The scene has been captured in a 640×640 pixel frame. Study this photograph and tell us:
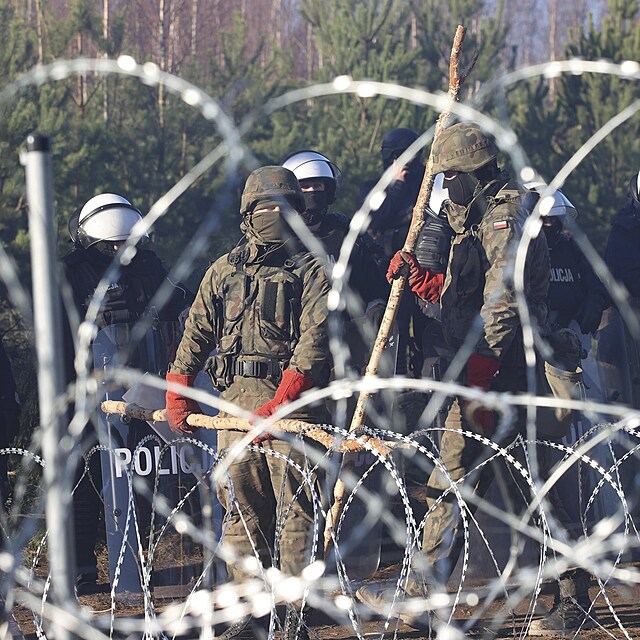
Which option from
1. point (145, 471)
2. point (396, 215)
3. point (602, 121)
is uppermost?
point (602, 121)

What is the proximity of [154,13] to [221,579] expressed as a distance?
1886cm

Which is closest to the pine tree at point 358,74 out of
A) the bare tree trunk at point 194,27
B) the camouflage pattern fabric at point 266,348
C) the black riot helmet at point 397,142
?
the bare tree trunk at point 194,27

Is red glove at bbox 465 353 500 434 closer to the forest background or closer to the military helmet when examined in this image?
the military helmet

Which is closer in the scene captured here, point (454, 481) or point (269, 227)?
point (269, 227)

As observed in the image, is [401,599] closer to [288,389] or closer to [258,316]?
[288,389]

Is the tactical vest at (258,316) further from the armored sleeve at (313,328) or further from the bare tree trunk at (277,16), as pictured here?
the bare tree trunk at (277,16)

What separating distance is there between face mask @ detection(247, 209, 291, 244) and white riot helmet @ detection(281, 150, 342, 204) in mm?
1727

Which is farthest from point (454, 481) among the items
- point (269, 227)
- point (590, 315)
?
point (590, 315)

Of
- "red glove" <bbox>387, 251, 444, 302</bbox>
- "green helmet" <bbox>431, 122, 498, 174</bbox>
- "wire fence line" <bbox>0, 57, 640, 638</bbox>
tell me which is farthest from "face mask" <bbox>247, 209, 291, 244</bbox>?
"green helmet" <bbox>431, 122, 498, 174</bbox>

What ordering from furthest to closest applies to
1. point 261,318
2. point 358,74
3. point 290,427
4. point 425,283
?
1. point 358,74
2. point 425,283
3. point 261,318
4. point 290,427

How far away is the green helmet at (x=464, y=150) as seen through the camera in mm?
5016

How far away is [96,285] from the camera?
6.36 meters

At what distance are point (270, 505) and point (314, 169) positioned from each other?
89.5 inches

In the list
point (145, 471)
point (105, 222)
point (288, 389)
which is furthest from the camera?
point (105, 222)
